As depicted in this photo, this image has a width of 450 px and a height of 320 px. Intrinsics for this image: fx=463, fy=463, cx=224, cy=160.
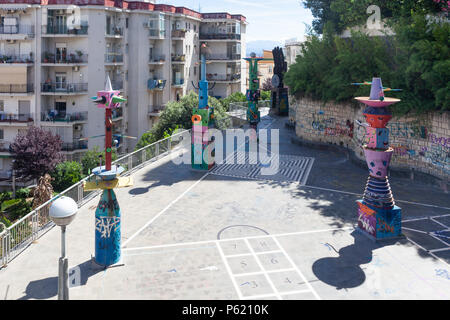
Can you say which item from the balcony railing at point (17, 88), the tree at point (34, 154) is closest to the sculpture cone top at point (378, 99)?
the tree at point (34, 154)

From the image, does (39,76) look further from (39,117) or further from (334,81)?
(334,81)

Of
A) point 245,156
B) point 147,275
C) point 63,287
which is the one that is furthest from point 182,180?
point 63,287

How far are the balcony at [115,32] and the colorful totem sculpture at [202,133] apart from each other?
25.2m

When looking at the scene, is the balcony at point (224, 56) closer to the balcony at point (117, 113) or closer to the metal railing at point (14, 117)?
the balcony at point (117, 113)

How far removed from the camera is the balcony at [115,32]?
146 ft

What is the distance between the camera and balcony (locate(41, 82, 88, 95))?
41781mm

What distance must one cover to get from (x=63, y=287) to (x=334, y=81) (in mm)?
21445

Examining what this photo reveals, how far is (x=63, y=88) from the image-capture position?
4241 centimetres

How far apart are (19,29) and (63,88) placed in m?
6.36

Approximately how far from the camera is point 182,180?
824 inches

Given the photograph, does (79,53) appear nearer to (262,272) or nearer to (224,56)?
(224,56)

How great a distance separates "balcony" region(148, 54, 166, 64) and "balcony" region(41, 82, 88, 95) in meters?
10.2

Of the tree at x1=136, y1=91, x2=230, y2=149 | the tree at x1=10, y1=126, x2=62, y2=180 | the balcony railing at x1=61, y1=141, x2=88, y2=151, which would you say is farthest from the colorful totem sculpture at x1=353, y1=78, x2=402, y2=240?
the balcony railing at x1=61, y1=141, x2=88, y2=151

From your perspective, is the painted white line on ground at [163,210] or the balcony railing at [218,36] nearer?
the painted white line on ground at [163,210]
